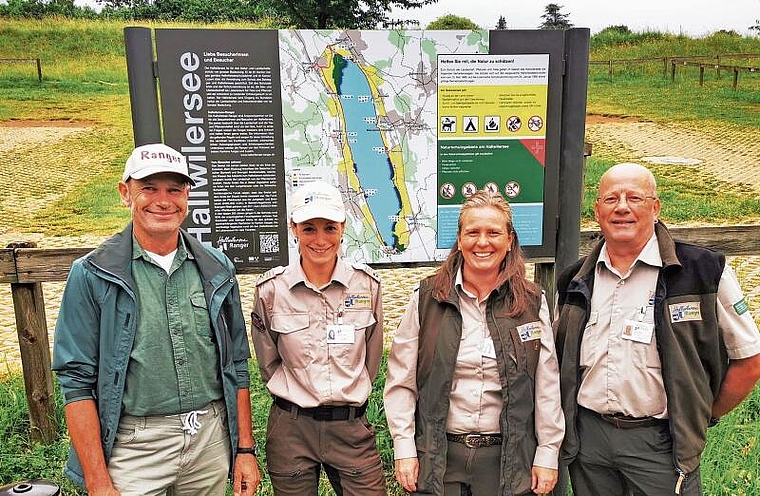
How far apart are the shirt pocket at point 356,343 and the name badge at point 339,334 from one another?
0.7 inches

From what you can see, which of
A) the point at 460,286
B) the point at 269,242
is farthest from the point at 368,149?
the point at 460,286

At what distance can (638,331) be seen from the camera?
99.2 inches

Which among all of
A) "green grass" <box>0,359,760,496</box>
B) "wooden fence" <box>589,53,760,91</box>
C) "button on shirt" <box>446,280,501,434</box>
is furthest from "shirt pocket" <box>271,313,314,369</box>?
"wooden fence" <box>589,53,760,91</box>

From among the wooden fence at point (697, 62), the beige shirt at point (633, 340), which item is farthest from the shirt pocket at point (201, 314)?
the wooden fence at point (697, 62)

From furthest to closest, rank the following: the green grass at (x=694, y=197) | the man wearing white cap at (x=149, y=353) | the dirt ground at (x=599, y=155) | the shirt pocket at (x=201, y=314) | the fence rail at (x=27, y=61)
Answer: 1. the fence rail at (x=27, y=61)
2. the green grass at (x=694, y=197)
3. the dirt ground at (x=599, y=155)
4. the shirt pocket at (x=201, y=314)
5. the man wearing white cap at (x=149, y=353)

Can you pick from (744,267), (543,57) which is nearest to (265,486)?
(543,57)

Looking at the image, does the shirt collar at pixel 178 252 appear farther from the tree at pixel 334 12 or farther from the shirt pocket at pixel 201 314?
the tree at pixel 334 12

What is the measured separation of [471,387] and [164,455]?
1.19m

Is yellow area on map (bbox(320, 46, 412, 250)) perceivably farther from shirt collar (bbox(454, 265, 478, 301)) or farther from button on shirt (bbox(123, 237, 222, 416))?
button on shirt (bbox(123, 237, 222, 416))

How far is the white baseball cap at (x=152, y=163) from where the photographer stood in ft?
7.80

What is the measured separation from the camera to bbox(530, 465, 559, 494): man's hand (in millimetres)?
2588

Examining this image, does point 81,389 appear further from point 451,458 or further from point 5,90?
point 5,90

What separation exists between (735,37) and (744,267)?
27311 mm

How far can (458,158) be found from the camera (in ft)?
11.8
